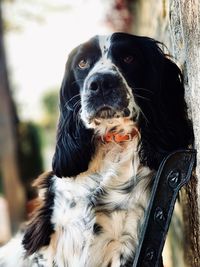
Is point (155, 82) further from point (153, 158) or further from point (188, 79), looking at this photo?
point (153, 158)

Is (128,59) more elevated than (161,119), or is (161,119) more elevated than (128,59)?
(128,59)

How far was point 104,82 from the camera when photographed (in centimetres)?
198

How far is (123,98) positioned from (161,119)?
18cm

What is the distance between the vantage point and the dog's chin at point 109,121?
202cm

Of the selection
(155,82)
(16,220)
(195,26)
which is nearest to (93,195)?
(155,82)

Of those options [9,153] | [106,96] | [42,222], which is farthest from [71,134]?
[9,153]

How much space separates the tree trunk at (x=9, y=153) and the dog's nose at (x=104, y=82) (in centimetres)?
488

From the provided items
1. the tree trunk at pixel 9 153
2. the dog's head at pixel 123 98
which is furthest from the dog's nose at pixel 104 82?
the tree trunk at pixel 9 153

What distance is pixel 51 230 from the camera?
89.7 inches

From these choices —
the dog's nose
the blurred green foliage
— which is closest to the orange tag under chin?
the dog's nose

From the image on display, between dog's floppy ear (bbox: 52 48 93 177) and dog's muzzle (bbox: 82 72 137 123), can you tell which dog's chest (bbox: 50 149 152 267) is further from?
dog's muzzle (bbox: 82 72 137 123)

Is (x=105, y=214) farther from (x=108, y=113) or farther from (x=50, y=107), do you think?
(x=50, y=107)

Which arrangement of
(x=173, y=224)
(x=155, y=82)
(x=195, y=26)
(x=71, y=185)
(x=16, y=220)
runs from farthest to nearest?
1. (x=16, y=220)
2. (x=173, y=224)
3. (x=71, y=185)
4. (x=155, y=82)
5. (x=195, y=26)

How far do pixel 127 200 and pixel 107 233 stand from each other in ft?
0.49
